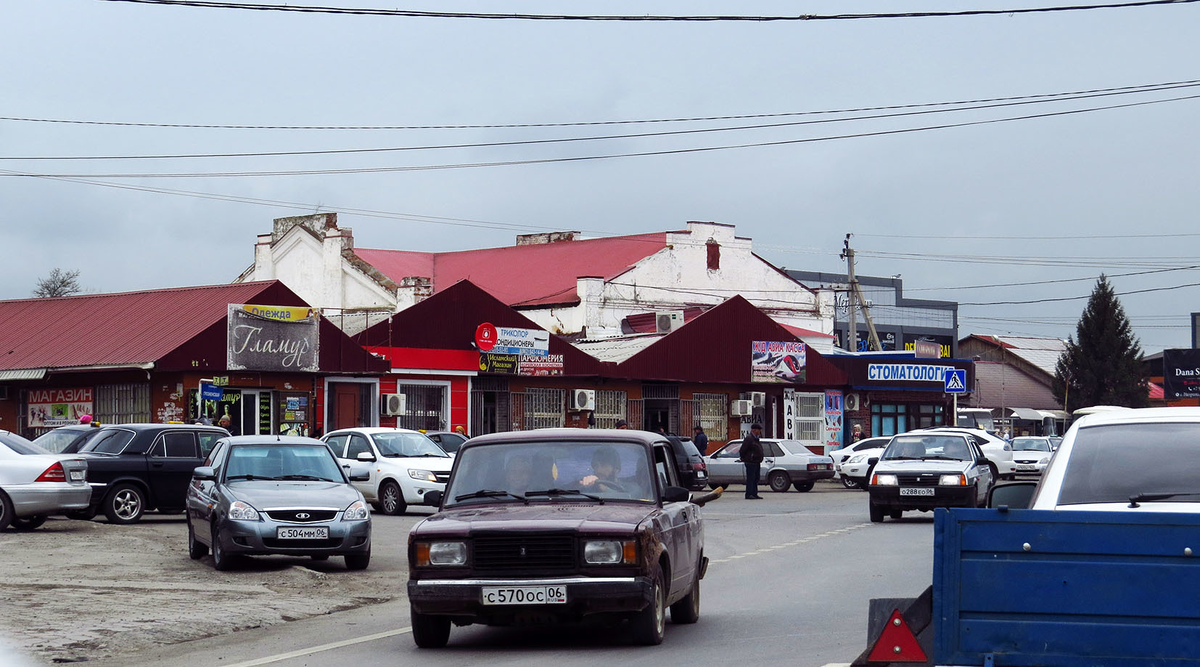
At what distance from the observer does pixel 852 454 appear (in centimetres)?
4606

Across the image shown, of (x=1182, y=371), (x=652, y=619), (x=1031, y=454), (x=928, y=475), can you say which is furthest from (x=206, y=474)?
(x=1182, y=371)

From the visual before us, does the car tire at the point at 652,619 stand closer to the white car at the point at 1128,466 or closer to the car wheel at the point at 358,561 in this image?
the white car at the point at 1128,466

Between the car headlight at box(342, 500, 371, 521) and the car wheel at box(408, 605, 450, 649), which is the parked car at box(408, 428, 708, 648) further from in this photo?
the car headlight at box(342, 500, 371, 521)

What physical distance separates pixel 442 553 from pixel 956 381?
53.0 meters

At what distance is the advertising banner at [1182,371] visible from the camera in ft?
283

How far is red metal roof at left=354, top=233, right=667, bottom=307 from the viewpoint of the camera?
64375 millimetres

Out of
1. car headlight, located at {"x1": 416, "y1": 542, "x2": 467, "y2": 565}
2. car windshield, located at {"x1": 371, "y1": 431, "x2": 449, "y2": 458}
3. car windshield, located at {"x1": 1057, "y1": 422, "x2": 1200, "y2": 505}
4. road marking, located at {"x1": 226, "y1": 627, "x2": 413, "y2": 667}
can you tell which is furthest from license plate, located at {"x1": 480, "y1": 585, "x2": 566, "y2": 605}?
car windshield, located at {"x1": 371, "y1": 431, "x2": 449, "y2": 458}

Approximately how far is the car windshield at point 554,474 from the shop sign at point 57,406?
97.3 feet

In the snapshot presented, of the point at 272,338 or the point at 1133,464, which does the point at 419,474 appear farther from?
the point at 1133,464

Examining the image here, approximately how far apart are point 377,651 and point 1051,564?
6112mm

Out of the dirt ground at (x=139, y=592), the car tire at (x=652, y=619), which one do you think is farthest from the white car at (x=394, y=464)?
the car tire at (x=652, y=619)

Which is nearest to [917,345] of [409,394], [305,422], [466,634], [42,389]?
[409,394]

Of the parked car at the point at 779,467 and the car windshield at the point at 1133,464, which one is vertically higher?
the car windshield at the point at 1133,464

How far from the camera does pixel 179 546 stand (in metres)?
20.8
